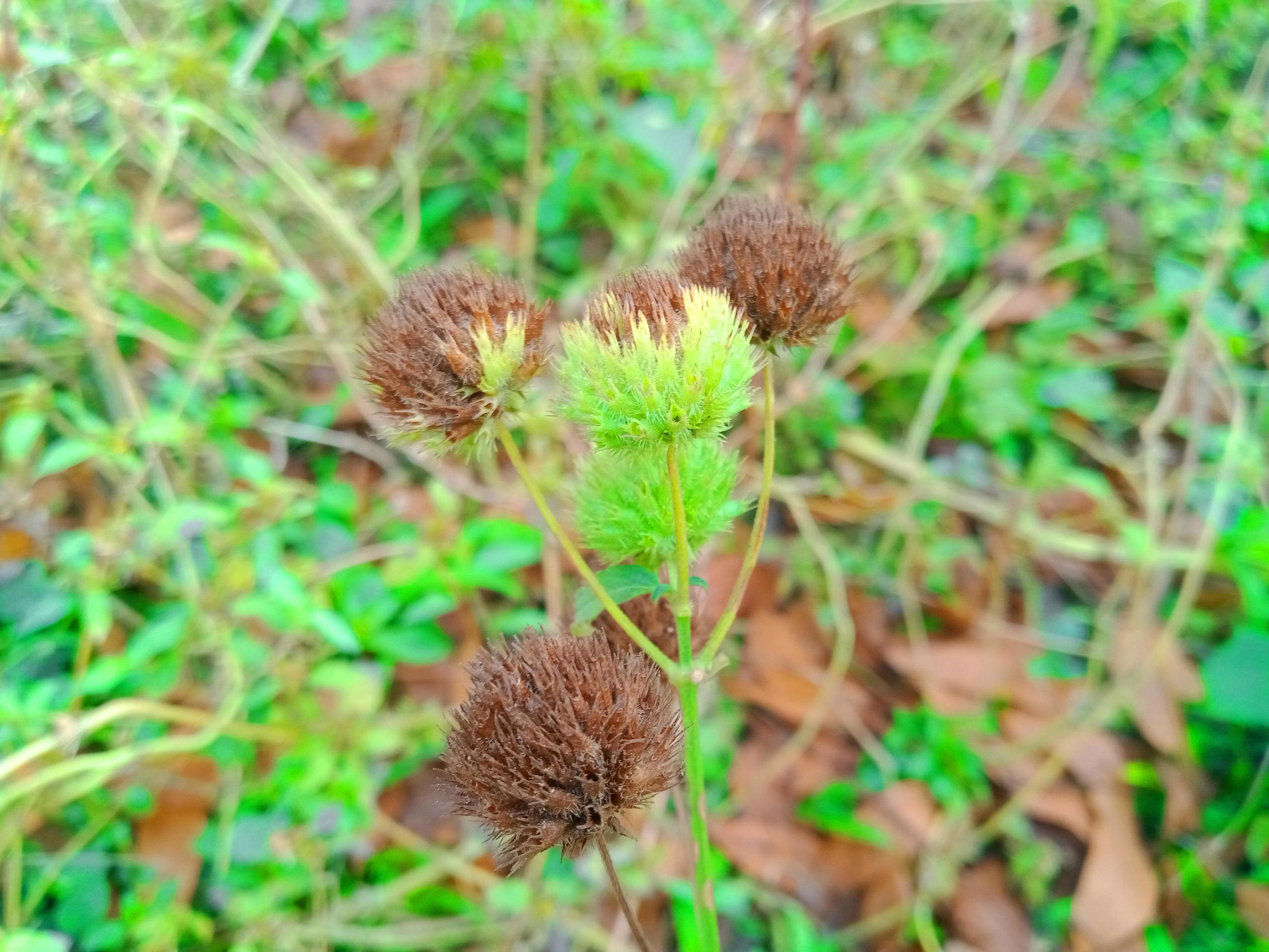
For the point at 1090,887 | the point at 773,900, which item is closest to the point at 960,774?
the point at 1090,887

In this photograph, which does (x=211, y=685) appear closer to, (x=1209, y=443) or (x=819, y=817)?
(x=819, y=817)

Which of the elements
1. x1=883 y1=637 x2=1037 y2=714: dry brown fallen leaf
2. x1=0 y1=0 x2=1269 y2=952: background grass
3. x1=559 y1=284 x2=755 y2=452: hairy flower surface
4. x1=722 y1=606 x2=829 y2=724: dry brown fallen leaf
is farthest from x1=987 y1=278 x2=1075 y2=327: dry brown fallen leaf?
x1=559 y1=284 x2=755 y2=452: hairy flower surface

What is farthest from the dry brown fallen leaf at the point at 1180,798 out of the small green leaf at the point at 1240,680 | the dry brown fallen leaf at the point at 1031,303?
the dry brown fallen leaf at the point at 1031,303

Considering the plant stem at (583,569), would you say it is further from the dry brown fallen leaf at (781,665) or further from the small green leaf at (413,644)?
the dry brown fallen leaf at (781,665)

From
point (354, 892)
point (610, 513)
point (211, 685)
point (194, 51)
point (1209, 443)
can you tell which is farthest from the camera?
point (1209, 443)

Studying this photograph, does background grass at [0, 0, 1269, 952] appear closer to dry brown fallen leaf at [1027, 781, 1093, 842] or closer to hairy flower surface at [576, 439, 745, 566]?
dry brown fallen leaf at [1027, 781, 1093, 842]
